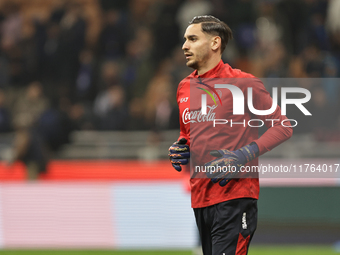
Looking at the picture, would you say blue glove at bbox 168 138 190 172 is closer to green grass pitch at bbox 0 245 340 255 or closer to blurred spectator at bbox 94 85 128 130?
green grass pitch at bbox 0 245 340 255

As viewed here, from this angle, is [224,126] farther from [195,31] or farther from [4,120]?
[4,120]

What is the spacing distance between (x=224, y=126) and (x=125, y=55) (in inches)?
316

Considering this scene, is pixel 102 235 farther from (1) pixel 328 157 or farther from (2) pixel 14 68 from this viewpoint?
(2) pixel 14 68

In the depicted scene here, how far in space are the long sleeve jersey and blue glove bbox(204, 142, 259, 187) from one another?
0.09 meters

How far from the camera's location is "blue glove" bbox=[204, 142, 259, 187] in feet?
11.1

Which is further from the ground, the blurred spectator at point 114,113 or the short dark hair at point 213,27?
the short dark hair at point 213,27

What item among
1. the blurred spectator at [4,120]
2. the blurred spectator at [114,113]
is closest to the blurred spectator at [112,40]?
the blurred spectator at [114,113]

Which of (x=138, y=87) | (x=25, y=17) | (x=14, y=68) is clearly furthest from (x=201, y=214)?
(x=25, y=17)

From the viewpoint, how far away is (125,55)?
1140 cm

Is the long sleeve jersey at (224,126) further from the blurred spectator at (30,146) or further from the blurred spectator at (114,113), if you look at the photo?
the blurred spectator at (114,113)

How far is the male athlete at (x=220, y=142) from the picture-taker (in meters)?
3.48

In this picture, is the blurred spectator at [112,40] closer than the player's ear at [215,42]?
No

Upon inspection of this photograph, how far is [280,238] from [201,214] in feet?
18.0

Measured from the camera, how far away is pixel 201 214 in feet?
12.2
